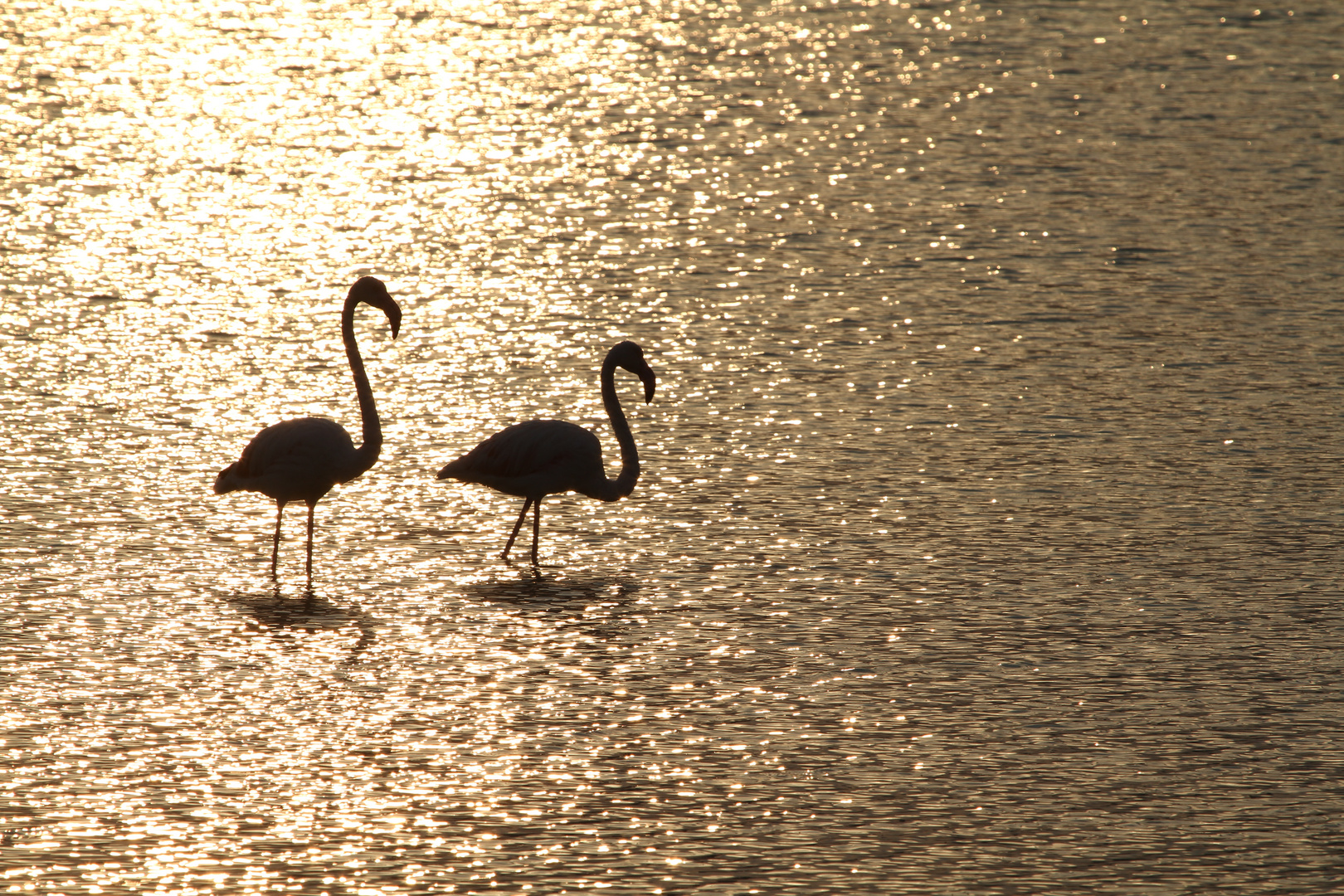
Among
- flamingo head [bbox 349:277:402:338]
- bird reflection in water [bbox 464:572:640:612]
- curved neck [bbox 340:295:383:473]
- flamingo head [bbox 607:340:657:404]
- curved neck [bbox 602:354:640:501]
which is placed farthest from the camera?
flamingo head [bbox 607:340:657:404]

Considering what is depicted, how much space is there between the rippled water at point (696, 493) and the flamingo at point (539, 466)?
1.07 ft

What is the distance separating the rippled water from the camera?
23.7 ft

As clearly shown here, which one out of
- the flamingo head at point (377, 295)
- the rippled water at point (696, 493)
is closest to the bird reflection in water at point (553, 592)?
the rippled water at point (696, 493)

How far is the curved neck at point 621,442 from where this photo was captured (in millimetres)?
10633

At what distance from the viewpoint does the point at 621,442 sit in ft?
35.0

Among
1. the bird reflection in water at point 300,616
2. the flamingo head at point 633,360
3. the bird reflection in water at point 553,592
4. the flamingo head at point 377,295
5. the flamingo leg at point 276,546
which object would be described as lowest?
the bird reflection in water at point 300,616

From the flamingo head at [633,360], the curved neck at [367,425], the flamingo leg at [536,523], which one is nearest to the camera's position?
the curved neck at [367,425]

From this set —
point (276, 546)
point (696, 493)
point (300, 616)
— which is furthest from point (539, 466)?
point (300, 616)

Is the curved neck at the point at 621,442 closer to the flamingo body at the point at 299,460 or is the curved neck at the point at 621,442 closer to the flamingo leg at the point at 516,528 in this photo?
the flamingo leg at the point at 516,528

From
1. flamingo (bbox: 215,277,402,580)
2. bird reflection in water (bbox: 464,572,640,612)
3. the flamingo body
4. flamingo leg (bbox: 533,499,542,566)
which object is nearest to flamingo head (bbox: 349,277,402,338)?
flamingo (bbox: 215,277,402,580)

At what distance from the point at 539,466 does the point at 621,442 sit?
23.4 inches

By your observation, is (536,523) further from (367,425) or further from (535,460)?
(367,425)

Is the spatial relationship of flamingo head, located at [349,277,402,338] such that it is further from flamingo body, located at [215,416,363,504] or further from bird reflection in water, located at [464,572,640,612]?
bird reflection in water, located at [464,572,640,612]

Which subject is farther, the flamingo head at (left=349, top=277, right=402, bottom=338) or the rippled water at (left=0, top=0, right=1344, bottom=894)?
the flamingo head at (left=349, top=277, right=402, bottom=338)
